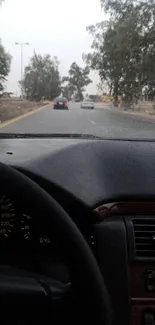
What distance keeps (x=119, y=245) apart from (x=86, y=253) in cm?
47

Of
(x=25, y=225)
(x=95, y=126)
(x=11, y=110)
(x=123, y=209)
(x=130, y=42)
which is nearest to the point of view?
(x=25, y=225)

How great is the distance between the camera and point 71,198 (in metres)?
2.43

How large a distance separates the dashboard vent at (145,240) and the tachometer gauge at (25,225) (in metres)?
0.48

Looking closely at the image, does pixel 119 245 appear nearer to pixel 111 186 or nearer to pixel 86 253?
pixel 111 186

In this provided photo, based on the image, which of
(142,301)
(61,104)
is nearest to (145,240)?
(142,301)

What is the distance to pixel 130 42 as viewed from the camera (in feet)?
133

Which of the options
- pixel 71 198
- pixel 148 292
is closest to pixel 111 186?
pixel 71 198

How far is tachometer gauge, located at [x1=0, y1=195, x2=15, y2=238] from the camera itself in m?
2.17

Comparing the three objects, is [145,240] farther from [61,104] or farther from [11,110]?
[61,104]

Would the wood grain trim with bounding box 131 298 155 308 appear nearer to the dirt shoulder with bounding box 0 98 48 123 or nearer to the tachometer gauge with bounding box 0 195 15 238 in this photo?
the tachometer gauge with bounding box 0 195 15 238

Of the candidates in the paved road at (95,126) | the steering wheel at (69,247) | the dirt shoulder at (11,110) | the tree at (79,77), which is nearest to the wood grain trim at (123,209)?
the steering wheel at (69,247)

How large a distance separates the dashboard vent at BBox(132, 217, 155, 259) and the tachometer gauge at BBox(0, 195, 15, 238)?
544mm

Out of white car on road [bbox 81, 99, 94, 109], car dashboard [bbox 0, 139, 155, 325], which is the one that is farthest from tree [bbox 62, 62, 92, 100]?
car dashboard [bbox 0, 139, 155, 325]

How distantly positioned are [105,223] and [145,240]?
19 centimetres
